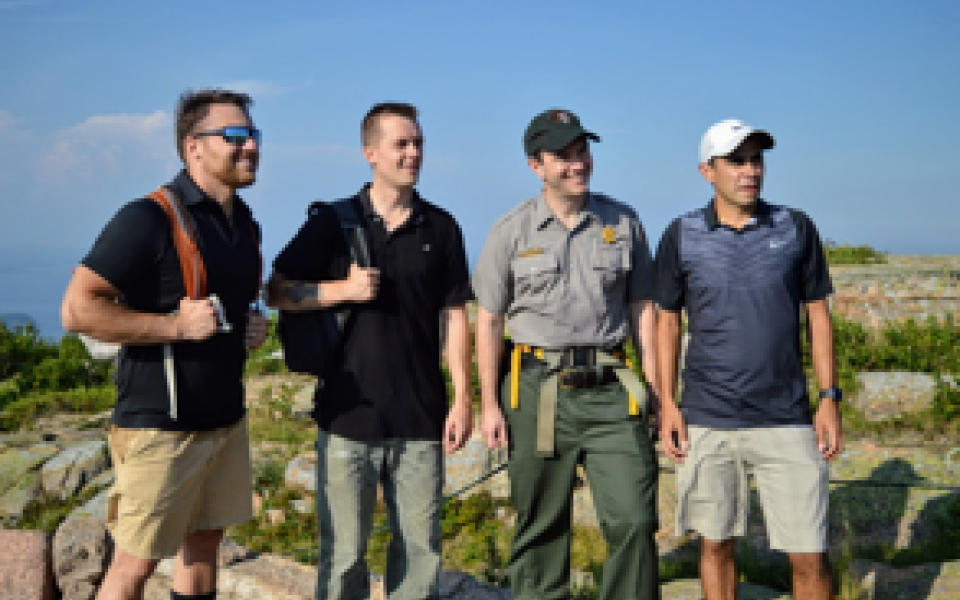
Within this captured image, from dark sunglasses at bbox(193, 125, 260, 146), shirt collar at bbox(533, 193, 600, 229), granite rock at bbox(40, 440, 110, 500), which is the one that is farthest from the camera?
granite rock at bbox(40, 440, 110, 500)

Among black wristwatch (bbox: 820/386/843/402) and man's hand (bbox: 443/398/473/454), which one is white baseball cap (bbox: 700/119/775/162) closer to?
black wristwatch (bbox: 820/386/843/402)

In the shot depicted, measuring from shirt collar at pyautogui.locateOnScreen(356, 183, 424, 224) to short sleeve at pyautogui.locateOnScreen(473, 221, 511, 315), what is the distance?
0.47 meters

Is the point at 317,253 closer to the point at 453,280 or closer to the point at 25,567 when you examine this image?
the point at 453,280

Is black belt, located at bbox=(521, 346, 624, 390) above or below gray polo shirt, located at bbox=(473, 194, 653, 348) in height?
below

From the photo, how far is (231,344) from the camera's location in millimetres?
4027

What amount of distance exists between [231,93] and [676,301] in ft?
8.55

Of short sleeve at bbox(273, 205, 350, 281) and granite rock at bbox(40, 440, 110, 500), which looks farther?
granite rock at bbox(40, 440, 110, 500)

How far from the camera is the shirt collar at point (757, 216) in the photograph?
4570 millimetres

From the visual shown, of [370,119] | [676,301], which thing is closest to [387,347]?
[370,119]

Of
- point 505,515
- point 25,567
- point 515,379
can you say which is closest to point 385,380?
point 515,379

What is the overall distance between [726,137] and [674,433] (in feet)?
5.46

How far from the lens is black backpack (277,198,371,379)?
14.3ft

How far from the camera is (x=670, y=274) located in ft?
15.3

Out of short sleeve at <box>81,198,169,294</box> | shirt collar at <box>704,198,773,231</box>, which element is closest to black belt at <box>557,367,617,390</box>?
shirt collar at <box>704,198,773,231</box>
